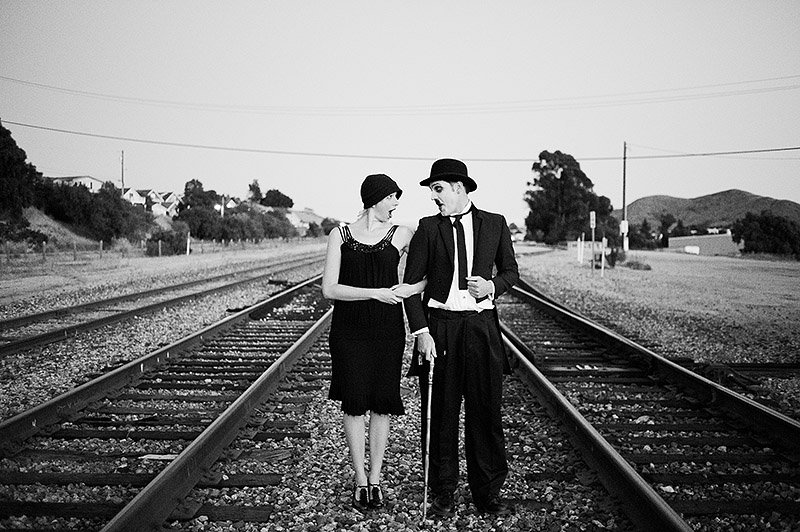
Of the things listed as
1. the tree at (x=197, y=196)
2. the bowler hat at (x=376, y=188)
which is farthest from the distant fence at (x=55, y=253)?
the tree at (x=197, y=196)

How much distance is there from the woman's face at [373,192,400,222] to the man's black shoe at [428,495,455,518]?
Answer: 5.30 feet

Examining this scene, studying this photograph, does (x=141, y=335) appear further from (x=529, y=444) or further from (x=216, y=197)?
(x=216, y=197)

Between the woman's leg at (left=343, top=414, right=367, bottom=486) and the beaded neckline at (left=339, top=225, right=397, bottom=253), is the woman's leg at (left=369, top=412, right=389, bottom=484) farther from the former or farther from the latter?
the beaded neckline at (left=339, top=225, right=397, bottom=253)

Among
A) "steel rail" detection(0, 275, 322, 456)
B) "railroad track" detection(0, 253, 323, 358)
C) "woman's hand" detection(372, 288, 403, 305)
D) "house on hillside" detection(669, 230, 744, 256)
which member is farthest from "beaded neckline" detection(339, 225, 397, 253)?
"house on hillside" detection(669, 230, 744, 256)

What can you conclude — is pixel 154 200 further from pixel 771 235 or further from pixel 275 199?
pixel 771 235

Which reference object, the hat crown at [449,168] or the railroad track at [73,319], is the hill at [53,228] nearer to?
the railroad track at [73,319]

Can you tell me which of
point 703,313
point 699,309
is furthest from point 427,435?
point 699,309

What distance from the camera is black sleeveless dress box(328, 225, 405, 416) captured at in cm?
368

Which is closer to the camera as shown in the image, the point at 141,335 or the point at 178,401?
the point at 178,401

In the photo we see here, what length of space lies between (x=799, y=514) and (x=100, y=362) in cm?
693

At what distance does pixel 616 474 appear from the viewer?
155 inches

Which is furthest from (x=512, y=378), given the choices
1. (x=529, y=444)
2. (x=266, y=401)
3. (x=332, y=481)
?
(x=332, y=481)

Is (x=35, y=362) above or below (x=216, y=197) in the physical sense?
below

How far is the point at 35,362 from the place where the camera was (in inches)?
301
